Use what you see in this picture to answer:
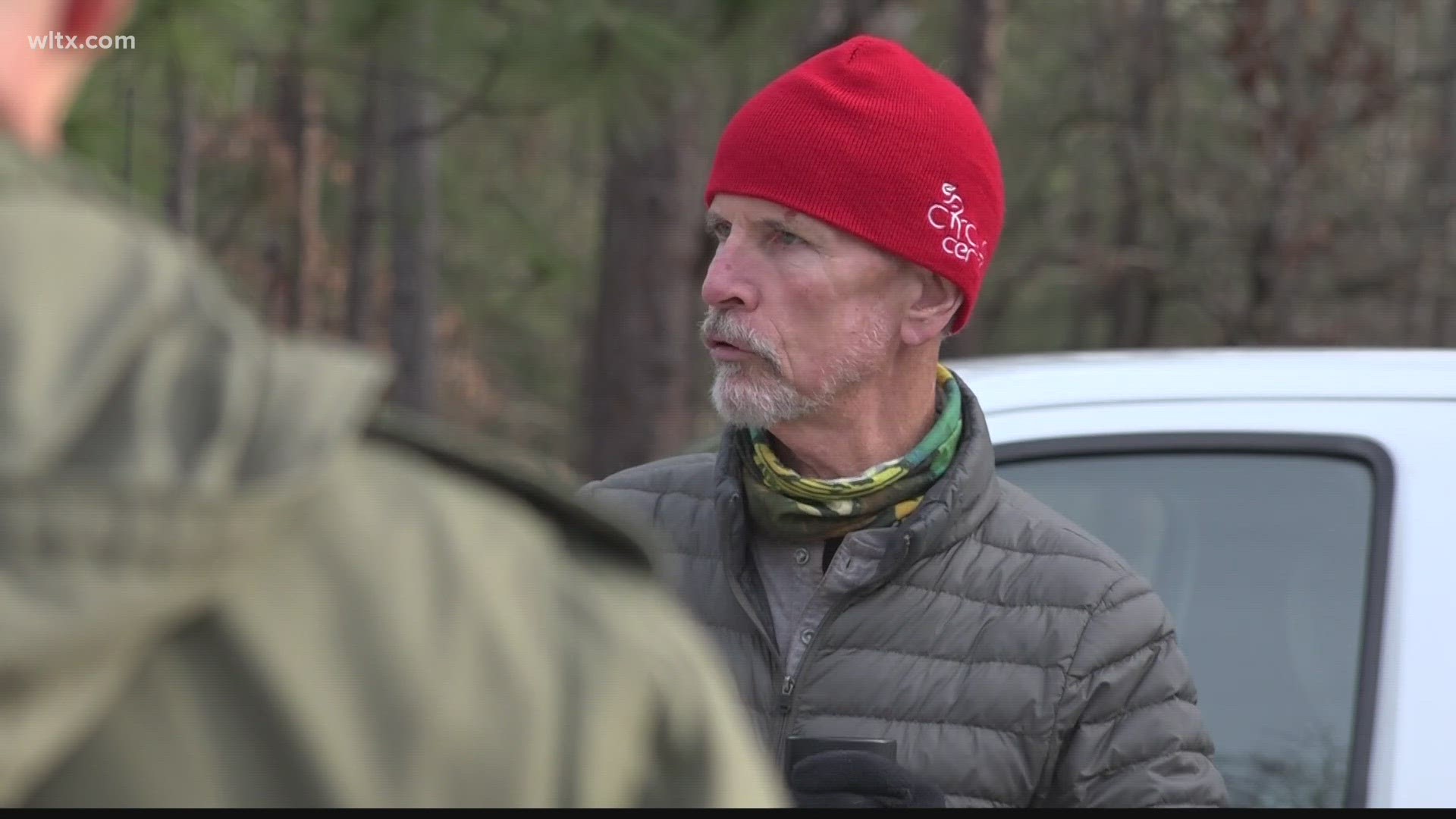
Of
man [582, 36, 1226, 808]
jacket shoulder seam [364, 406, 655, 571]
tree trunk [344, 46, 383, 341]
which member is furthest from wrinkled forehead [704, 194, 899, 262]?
tree trunk [344, 46, 383, 341]

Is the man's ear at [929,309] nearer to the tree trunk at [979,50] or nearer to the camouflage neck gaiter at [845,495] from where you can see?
the camouflage neck gaiter at [845,495]

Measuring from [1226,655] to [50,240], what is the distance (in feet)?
7.33

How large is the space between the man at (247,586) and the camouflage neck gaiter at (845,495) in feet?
5.35

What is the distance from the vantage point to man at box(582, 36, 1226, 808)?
2.20 meters

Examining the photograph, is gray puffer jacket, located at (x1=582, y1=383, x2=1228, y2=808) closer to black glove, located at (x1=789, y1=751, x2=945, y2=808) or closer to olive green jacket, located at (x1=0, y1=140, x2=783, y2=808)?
black glove, located at (x1=789, y1=751, x2=945, y2=808)

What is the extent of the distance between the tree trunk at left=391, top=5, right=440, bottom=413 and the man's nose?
20.6 feet

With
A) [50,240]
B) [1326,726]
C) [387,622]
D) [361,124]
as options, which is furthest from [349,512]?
[361,124]

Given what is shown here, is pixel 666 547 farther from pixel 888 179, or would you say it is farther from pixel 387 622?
pixel 387 622

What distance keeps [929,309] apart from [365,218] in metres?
7.38

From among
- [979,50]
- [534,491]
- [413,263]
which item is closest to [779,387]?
[534,491]

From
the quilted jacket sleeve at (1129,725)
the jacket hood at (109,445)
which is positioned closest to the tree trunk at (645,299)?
the quilted jacket sleeve at (1129,725)

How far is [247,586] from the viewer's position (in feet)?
2.23

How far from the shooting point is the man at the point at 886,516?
86.6 inches

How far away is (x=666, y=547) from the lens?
2.53m
